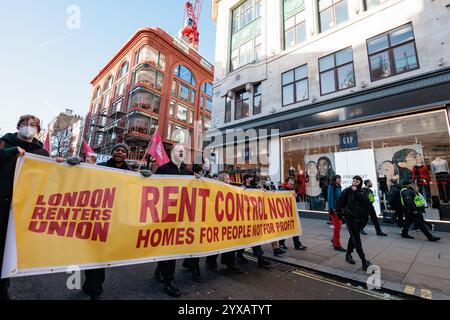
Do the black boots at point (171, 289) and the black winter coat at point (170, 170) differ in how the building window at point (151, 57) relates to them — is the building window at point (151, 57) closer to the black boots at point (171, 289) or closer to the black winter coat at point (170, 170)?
the black winter coat at point (170, 170)

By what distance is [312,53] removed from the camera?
45.4ft

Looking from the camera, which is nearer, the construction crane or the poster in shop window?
the poster in shop window

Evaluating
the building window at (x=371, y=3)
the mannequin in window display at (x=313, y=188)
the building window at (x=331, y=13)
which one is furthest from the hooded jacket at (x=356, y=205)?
the building window at (x=331, y=13)

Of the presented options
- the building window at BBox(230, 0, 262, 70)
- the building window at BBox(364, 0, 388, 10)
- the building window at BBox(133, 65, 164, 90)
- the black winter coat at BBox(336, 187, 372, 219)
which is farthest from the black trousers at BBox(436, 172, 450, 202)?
the building window at BBox(133, 65, 164, 90)

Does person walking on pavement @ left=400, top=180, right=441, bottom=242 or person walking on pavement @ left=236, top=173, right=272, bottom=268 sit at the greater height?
person walking on pavement @ left=400, top=180, right=441, bottom=242

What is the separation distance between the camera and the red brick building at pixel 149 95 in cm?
3288

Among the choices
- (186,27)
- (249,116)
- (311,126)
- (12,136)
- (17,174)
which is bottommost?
(17,174)

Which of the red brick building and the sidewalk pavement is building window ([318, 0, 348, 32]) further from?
the red brick building

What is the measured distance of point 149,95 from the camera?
33719mm

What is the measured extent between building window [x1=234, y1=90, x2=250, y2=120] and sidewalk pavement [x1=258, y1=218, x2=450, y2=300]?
11.2 m

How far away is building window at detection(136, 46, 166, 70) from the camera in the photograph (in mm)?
33781
